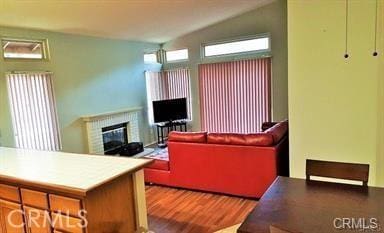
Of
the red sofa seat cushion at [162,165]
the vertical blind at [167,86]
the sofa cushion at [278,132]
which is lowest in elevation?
the red sofa seat cushion at [162,165]

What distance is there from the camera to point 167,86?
787 centimetres

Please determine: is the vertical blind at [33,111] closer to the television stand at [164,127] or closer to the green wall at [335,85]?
the television stand at [164,127]

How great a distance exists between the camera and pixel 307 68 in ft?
10.5

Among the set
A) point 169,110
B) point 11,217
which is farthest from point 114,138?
point 11,217

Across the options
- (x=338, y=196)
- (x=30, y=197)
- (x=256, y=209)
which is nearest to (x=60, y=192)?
(x=30, y=197)

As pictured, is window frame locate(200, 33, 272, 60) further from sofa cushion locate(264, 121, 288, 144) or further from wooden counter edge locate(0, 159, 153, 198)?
wooden counter edge locate(0, 159, 153, 198)

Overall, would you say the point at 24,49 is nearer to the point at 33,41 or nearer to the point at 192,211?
the point at 33,41

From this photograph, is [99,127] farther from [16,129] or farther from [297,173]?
[297,173]

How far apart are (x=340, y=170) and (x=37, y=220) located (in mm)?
2352

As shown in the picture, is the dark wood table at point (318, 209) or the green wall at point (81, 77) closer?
the dark wood table at point (318, 209)

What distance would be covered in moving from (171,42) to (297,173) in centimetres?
A: 544

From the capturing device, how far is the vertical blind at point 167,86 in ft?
24.5

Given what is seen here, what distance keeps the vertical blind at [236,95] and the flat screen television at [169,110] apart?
1.77 feet

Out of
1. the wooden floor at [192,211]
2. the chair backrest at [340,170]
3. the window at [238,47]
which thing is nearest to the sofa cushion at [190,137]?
the wooden floor at [192,211]
